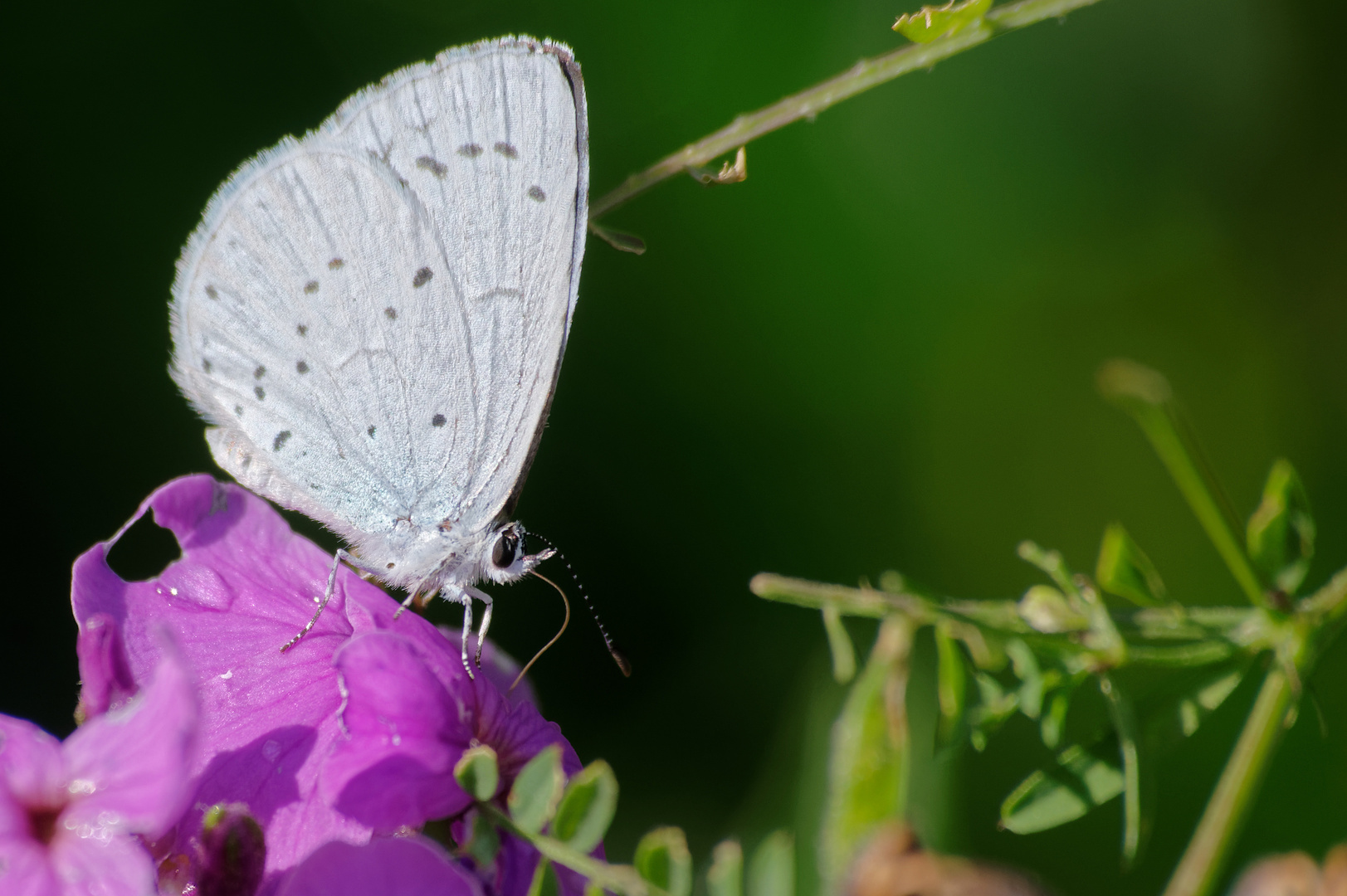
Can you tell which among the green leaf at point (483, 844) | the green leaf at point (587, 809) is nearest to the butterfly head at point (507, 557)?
the green leaf at point (483, 844)

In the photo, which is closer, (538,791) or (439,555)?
(538,791)

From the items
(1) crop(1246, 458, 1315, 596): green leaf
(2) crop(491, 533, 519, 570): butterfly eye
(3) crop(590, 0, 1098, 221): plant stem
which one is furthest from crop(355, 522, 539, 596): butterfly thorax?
(1) crop(1246, 458, 1315, 596): green leaf

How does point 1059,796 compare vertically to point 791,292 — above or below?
below

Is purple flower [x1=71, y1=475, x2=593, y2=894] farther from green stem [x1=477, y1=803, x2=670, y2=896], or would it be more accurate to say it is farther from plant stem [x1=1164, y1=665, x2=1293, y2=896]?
plant stem [x1=1164, y1=665, x2=1293, y2=896]

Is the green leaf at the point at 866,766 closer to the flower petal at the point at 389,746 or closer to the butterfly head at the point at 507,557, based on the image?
the flower petal at the point at 389,746

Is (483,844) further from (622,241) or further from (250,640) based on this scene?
(622,241)

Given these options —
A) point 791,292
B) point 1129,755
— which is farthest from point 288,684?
point 791,292
